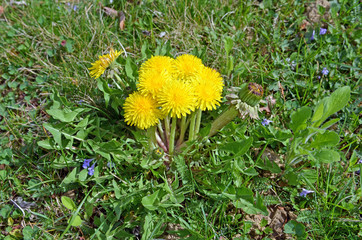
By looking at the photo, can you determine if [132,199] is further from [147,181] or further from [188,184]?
[188,184]

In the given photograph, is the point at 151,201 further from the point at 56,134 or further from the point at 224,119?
the point at 56,134

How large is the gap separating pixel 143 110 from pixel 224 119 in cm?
57

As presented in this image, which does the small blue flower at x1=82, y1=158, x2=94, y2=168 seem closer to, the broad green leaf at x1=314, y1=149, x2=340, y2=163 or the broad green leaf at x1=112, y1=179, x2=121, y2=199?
the broad green leaf at x1=112, y1=179, x2=121, y2=199

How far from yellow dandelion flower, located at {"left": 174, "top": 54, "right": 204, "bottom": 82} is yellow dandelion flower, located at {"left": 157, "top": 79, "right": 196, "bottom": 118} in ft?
0.37

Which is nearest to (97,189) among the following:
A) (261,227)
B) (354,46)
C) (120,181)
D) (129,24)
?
(120,181)

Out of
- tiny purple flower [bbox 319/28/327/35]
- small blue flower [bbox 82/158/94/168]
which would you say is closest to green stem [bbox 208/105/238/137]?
small blue flower [bbox 82/158/94/168]

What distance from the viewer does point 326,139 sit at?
2020mm

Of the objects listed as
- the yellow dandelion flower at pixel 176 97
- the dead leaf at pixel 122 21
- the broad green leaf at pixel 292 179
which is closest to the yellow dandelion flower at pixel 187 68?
the yellow dandelion flower at pixel 176 97

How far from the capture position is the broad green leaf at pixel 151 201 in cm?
192

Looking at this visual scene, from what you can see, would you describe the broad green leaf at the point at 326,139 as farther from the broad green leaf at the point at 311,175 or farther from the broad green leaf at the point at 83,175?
the broad green leaf at the point at 83,175

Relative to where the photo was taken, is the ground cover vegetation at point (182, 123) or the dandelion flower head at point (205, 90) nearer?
the dandelion flower head at point (205, 90)

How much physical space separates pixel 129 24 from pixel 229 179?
188cm

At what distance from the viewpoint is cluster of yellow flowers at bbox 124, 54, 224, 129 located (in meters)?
1.83

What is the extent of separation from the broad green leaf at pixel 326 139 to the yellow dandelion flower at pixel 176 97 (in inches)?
33.6
